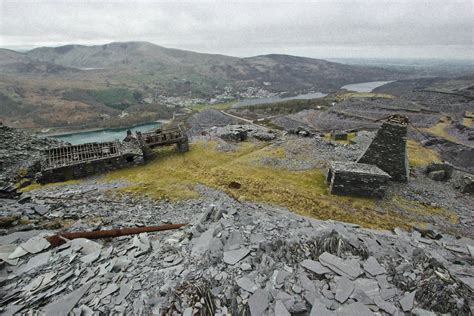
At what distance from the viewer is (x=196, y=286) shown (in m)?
7.71

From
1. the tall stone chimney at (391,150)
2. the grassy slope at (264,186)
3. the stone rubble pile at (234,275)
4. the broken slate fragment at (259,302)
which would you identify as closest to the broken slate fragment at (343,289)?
the stone rubble pile at (234,275)

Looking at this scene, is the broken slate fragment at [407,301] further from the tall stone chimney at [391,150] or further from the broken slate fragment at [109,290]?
the tall stone chimney at [391,150]

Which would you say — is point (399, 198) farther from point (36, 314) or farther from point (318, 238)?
point (36, 314)

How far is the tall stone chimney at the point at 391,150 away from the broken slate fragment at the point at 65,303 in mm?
25834

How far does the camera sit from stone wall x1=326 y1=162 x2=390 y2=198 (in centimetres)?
2094

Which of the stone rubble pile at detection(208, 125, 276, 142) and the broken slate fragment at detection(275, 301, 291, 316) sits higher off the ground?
the broken slate fragment at detection(275, 301, 291, 316)

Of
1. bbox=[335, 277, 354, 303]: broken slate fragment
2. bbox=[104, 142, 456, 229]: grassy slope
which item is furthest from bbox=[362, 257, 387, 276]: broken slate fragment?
bbox=[104, 142, 456, 229]: grassy slope

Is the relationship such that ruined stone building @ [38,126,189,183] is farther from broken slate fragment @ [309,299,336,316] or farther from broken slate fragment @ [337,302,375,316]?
broken slate fragment @ [337,302,375,316]

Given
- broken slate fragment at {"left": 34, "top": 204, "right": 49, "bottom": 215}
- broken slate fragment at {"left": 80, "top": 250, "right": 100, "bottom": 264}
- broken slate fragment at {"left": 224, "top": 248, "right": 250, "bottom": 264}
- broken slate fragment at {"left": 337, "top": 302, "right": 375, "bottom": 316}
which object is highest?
broken slate fragment at {"left": 224, "top": 248, "right": 250, "bottom": 264}

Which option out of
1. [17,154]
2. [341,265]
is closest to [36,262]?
[341,265]

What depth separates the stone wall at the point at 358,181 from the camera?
20938mm

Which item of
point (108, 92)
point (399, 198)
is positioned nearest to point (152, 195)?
point (399, 198)

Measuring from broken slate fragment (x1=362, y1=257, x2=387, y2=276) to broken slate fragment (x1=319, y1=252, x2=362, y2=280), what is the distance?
1.16 feet

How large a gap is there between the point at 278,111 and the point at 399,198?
8851 centimetres
